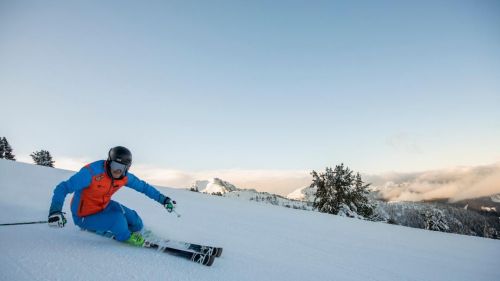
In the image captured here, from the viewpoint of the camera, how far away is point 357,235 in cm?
721

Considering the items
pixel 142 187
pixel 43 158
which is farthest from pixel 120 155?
pixel 43 158

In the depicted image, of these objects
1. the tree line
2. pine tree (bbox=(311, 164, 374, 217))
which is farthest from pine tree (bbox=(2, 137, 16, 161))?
pine tree (bbox=(311, 164, 374, 217))

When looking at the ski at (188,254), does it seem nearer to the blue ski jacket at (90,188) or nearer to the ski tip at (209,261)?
the ski tip at (209,261)

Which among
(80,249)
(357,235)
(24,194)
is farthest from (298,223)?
(24,194)

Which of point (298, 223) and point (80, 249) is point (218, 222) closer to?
point (298, 223)

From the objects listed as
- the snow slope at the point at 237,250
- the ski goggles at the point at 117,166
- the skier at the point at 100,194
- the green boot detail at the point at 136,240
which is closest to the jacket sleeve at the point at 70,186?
the skier at the point at 100,194

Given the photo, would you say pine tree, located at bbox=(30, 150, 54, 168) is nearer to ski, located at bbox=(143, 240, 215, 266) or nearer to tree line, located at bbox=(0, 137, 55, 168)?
tree line, located at bbox=(0, 137, 55, 168)

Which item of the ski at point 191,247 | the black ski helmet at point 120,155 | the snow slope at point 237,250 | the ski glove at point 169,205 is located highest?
the black ski helmet at point 120,155

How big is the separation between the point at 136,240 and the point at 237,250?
53.5 inches

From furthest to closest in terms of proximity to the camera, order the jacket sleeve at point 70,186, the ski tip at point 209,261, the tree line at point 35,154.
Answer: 1. the tree line at point 35,154
2. the jacket sleeve at point 70,186
3. the ski tip at point 209,261

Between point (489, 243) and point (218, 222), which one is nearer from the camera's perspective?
point (218, 222)

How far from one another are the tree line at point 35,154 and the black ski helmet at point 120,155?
152ft

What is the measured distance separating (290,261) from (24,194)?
5.83m

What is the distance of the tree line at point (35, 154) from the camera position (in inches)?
1684
